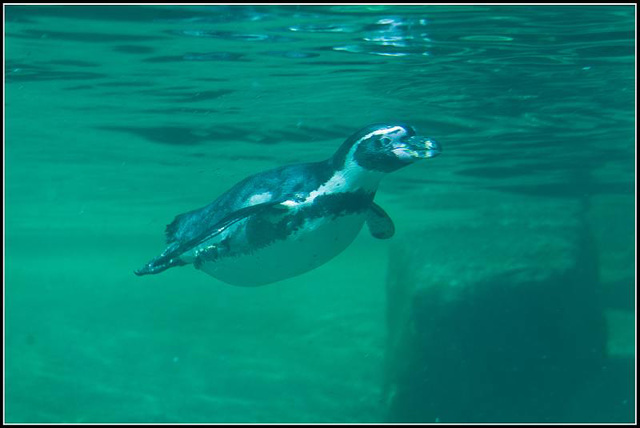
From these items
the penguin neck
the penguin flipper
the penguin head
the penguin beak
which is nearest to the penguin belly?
the penguin flipper

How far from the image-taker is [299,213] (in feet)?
20.9

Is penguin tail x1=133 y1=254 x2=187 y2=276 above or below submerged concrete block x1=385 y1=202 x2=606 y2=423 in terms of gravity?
above

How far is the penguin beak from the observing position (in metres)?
5.73

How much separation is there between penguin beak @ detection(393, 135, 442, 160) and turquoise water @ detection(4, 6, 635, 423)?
3.43m

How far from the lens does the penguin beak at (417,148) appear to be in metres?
5.73

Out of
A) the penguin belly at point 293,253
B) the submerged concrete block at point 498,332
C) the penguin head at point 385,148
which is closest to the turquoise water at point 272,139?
the submerged concrete block at point 498,332

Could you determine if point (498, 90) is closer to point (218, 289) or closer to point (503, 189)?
point (503, 189)

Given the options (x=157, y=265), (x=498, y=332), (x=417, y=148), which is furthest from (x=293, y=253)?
(x=498, y=332)

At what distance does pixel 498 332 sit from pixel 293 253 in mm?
10406

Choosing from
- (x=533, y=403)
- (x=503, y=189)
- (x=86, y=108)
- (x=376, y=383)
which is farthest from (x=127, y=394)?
(x=503, y=189)

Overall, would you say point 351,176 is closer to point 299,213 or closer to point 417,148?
point 299,213

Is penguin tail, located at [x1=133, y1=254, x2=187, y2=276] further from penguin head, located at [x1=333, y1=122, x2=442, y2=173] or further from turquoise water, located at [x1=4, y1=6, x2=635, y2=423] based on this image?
turquoise water, located at [x1=4, y1=6, x2=635, y2=423]

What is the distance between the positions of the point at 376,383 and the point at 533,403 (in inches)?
182

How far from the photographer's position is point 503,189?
23.4 m
